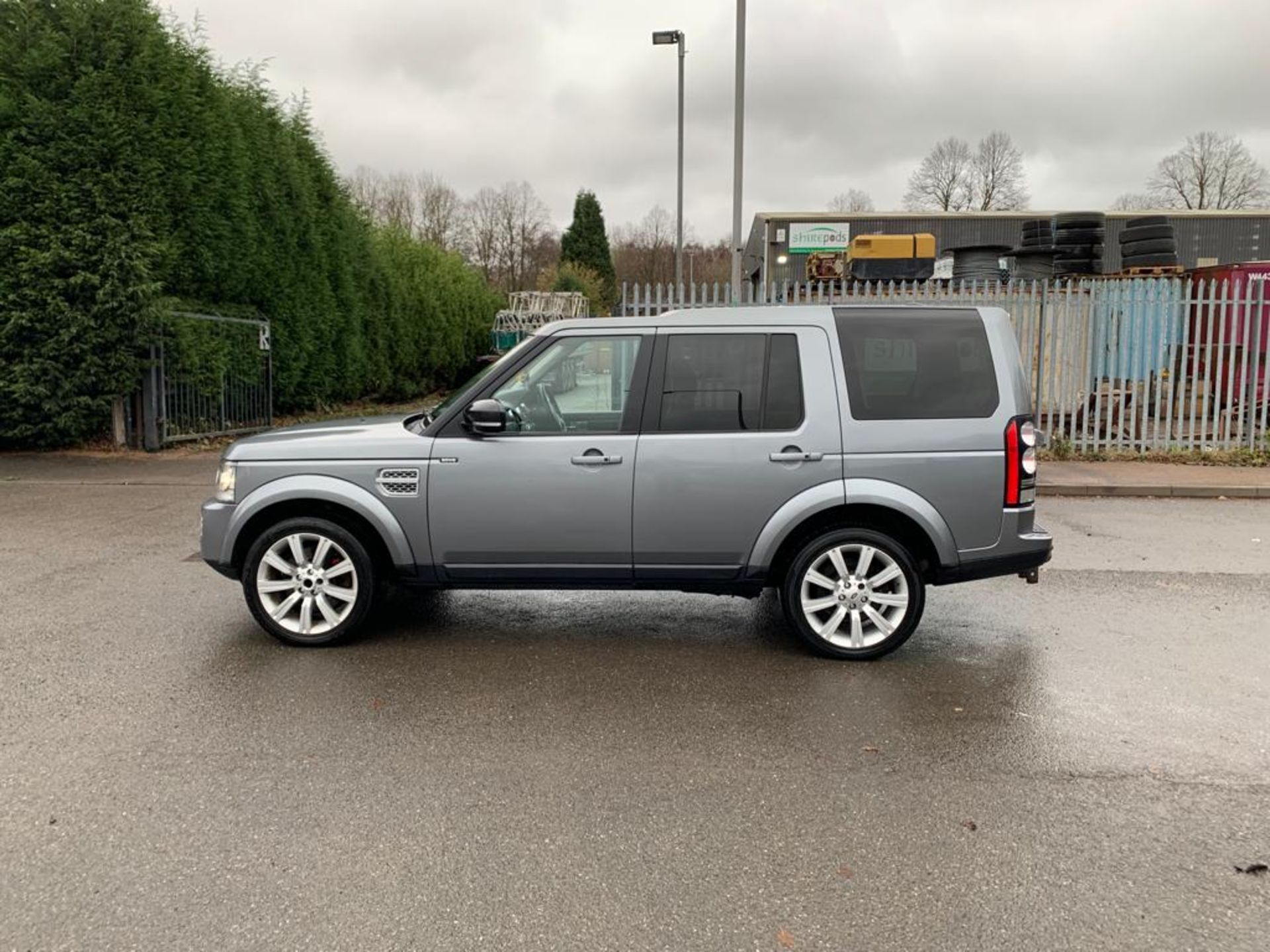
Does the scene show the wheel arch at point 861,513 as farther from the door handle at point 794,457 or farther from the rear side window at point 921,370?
the rear side window at point 921,370

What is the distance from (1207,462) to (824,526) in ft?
36.2

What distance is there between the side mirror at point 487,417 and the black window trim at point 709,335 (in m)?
0.76

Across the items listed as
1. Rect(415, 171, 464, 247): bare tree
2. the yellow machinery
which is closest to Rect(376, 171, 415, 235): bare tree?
Rect(415, 171, 464, 247): bare tree

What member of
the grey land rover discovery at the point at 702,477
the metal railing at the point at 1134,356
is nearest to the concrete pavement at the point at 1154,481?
the metal railing at the point at 1134,356

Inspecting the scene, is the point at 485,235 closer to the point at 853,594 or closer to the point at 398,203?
the point at 398,203

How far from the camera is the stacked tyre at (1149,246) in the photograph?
16250 millimetres

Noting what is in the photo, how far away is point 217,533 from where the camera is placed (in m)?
5.30

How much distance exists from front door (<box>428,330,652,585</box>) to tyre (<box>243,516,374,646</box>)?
491 mm

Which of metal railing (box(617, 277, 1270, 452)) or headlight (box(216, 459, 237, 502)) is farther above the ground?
metal railing (box(617, 277, 1270, 452))

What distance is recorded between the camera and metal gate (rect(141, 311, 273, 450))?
46.1 ft

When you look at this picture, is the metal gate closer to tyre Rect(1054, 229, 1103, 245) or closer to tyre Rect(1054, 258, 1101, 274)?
tyre Rect(1054, 258, 1101, 274)

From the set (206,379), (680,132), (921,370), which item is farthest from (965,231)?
(921,370)

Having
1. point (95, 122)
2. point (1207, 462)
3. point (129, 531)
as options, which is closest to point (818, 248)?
point (1207, 462)

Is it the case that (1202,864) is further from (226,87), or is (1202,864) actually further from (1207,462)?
(226,87)
